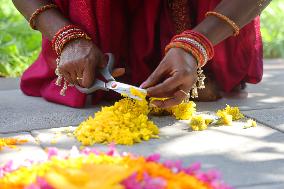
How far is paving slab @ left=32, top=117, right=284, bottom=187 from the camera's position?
2006 millimetres

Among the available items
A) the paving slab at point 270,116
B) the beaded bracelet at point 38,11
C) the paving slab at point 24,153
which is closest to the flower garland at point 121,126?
the paving slab at point 24,153

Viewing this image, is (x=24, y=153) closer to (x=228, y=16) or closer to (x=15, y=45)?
(x=228, y=16)

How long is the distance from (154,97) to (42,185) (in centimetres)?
118

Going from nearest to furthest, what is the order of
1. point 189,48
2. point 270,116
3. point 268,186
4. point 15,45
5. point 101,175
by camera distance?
point 101,175 < point 268,186 < point 189,48 < point 270,116 < point 15,45

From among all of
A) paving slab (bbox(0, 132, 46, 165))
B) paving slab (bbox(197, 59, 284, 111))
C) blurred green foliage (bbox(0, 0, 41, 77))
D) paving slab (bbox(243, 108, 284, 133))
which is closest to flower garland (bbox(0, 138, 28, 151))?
paving slab (bbox(0, 132, 46, 165))

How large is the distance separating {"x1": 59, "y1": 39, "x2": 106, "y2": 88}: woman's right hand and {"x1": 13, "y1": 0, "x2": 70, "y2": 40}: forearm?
0.14m

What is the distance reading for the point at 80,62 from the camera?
2.65 metres

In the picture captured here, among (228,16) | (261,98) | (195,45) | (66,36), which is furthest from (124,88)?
(261,98)

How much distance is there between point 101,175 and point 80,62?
1.48 meters

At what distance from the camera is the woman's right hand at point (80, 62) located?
8.70 ft

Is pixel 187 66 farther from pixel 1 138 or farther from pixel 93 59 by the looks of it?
pixel 1 138

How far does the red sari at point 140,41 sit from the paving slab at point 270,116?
0.32m

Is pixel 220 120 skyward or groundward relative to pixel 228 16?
groundward

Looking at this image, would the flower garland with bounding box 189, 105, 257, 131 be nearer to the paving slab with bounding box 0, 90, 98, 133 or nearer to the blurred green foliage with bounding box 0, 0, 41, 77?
the paving slab with bounding box 0, 90, 98, 133
